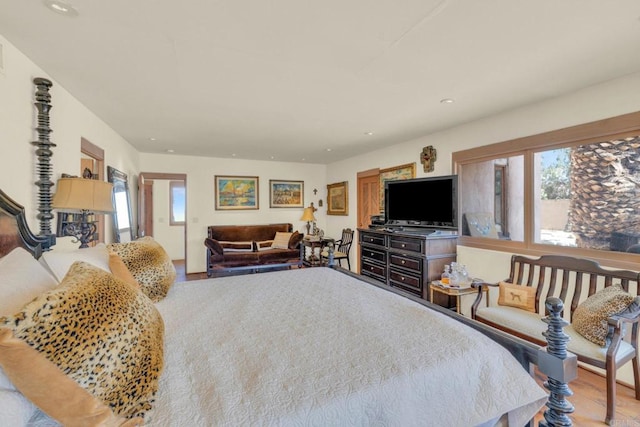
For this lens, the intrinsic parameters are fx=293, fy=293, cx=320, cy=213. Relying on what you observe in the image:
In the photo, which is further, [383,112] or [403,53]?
[383,112]

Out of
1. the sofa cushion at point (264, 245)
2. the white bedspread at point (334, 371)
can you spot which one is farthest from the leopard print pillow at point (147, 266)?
the sofa cushion at point (264, 245)

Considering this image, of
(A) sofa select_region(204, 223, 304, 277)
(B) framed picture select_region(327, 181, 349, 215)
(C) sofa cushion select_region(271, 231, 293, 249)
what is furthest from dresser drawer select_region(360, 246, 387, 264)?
(C) sofa cushion select_region(271, 231, 293, 249)

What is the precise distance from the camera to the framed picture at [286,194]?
6.70 m

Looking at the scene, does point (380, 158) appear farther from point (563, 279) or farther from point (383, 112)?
point (563, 279)

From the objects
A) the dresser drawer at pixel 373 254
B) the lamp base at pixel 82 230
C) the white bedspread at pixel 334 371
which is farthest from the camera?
the dresser drawer at pixel 373 254

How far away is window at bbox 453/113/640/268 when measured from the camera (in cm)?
242

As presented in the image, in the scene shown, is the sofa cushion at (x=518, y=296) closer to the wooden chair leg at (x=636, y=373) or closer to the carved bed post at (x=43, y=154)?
the wooden chair leg at (x=636, y=373)

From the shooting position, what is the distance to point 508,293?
8.92 feet

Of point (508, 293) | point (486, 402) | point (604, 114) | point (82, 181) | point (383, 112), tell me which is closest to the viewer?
point (486, 402)

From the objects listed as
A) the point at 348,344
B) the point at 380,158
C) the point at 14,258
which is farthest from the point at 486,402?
the point at 380,158

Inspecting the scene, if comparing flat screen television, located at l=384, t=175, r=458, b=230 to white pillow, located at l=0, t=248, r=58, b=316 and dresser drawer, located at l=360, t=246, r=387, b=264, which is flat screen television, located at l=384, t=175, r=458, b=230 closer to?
dresser drawer, located at l=360, t=246, r=387, b=264

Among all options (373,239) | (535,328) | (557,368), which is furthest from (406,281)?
(557,368)

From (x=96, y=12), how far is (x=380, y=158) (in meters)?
4.36

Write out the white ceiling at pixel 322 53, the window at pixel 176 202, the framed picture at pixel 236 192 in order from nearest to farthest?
the white ceiling at pixel 322 53 < the framed picture at pixel 236 192 < the window at pixel 176 202
